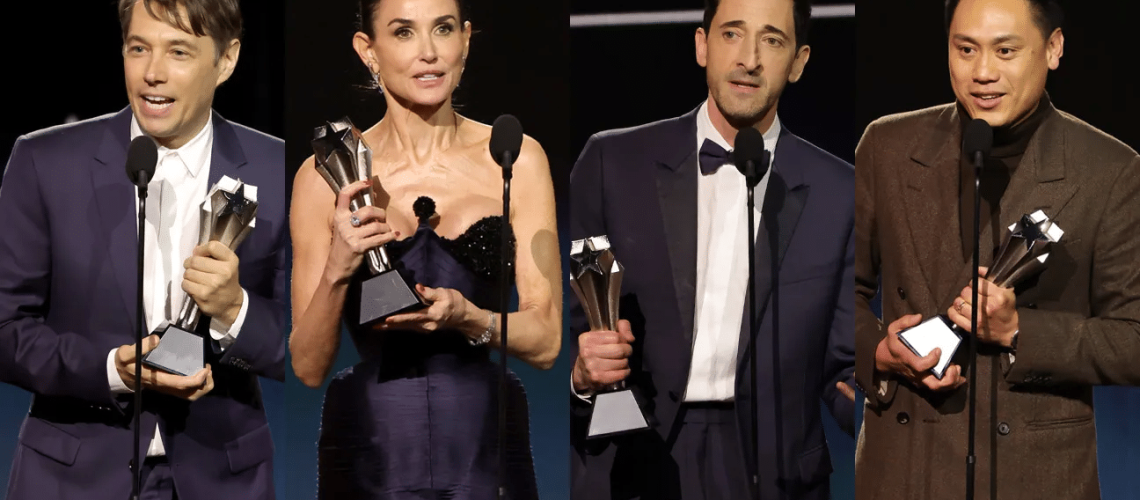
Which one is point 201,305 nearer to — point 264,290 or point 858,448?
point 264,290

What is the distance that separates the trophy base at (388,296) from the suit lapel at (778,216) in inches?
41.8

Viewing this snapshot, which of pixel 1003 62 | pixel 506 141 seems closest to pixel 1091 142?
pixel 1003 62

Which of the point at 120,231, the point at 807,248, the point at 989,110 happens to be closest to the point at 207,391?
the point at 120,231

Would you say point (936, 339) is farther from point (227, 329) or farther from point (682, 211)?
point (227, 329)

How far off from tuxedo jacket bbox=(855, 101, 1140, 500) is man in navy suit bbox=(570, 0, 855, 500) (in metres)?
0.13

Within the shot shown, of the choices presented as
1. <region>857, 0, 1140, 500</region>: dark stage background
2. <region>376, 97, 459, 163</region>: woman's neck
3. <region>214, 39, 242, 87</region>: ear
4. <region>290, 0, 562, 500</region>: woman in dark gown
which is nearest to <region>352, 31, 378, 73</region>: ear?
<region>290, 0, 562, 500</region>: woman in dark gown

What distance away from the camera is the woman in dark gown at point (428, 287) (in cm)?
462

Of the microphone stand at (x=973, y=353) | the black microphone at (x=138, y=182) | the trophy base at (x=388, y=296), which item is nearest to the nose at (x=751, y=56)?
the microphone stand at (x=973, y=353)

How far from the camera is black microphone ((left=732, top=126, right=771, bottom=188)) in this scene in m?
4.25

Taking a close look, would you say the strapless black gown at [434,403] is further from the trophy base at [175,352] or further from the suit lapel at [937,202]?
the suit lapel at [937,202]

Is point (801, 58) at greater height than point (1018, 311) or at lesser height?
greater

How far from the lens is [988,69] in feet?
15.2

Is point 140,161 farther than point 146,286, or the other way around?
point 146,286

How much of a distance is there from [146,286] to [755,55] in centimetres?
211
